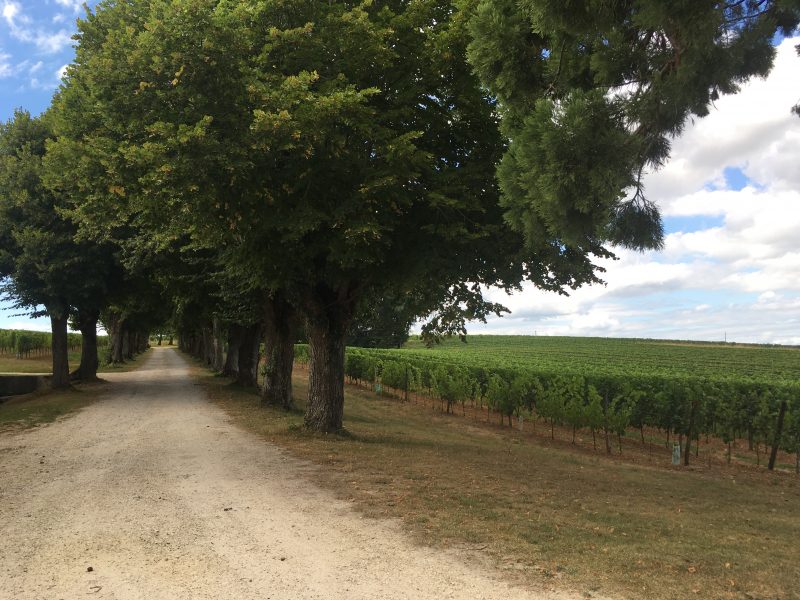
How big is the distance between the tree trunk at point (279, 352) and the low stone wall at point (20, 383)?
10.0m

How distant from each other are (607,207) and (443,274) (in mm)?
5386

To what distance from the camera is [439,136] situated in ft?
35.0

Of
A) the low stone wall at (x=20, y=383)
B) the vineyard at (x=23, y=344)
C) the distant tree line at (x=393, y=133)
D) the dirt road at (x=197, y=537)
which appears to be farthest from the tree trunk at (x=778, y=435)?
the vineyard at (x=23, y=344)

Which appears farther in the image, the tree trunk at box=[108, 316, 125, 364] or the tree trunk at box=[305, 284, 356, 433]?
the tree trunk at box=[108, 316, 125, 364]

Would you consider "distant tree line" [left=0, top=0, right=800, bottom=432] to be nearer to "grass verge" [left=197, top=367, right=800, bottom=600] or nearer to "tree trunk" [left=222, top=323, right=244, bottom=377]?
"grass verge" [left=197, top=367, right=800, bottom=600]

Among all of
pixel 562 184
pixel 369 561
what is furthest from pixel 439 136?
pixel 369 561

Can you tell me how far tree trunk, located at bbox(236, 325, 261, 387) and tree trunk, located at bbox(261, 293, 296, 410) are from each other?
5.95m

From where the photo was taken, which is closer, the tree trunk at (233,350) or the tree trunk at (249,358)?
the tree trunk at (249,358)

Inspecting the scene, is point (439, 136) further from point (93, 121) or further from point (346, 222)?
point (93, 121)

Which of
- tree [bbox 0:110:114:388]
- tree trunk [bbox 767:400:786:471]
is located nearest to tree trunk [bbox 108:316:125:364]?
tree [bbox 0:110:114:388]

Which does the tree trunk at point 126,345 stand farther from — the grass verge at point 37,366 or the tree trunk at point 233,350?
the tree trunk at point 233,350

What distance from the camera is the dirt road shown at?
395 centimetres

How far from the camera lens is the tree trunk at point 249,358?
77.2 ft

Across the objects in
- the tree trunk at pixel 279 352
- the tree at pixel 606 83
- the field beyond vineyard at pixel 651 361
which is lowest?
the field beyond vineyard at pixel 651 361
